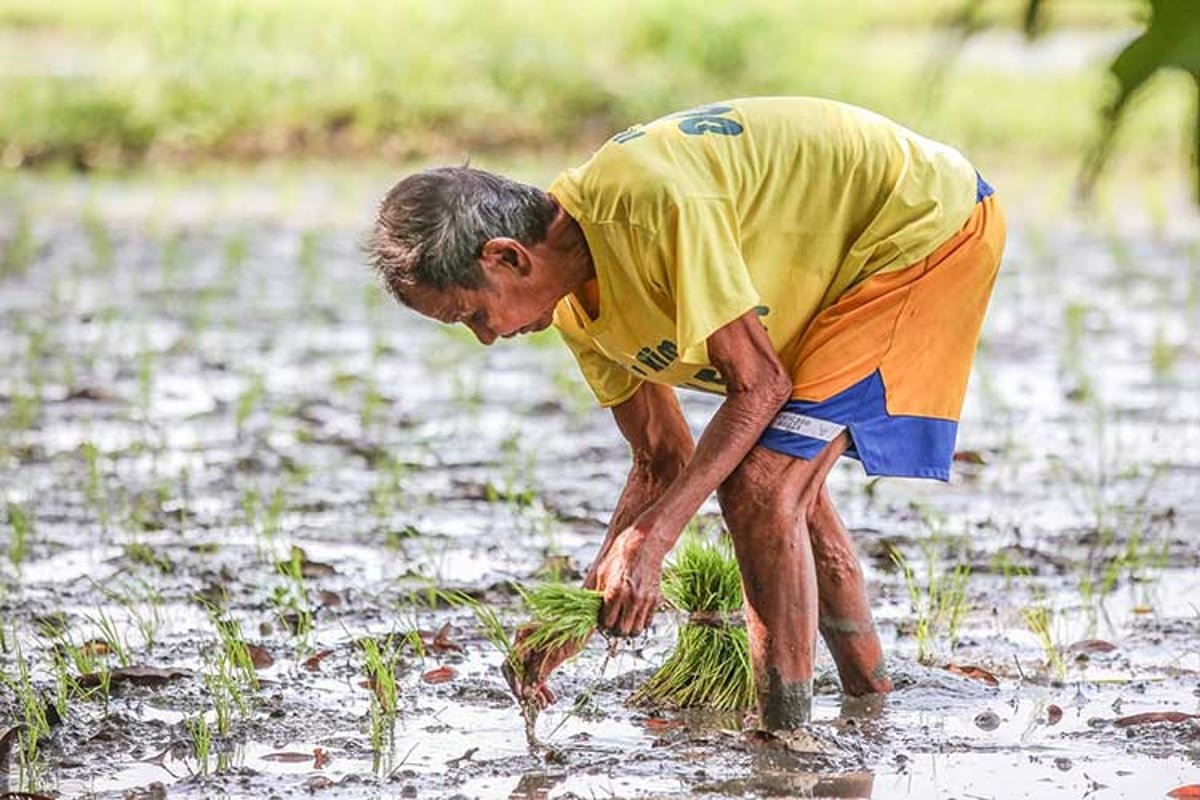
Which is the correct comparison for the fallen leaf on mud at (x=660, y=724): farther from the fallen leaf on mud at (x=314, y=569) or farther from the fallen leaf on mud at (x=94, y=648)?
the fallen leaf on mud at (x=314, y=569)

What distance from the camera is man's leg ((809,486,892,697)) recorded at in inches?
138

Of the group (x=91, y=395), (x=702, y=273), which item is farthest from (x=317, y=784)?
(x=91, y=395)

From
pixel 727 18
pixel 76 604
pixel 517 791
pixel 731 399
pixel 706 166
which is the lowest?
pixel 517 791

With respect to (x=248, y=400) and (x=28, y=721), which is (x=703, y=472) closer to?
(x=28, y=721)

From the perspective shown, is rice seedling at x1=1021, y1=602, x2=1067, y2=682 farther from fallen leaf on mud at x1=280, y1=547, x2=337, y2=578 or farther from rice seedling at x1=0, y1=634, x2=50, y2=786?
rice seedling at x1=0, y1=634, x2=50, y2=786

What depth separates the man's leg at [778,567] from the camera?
3.14 metres

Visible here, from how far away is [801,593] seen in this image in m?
3.22

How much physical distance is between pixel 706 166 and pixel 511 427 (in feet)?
11.0

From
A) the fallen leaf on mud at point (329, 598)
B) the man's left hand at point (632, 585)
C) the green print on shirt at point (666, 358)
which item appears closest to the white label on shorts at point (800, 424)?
the green print on shirt at point (666, 358)

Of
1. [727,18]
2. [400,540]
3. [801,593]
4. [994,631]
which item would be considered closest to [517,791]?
[801,593]

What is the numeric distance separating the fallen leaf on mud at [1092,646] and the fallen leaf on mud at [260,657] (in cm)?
158

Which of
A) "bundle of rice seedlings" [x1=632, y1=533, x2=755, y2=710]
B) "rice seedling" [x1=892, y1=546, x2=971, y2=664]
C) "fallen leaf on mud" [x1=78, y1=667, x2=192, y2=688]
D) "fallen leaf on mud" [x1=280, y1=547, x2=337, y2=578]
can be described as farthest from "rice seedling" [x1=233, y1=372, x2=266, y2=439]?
"bundle of rice seedlings" [x1=632, y1=533, x2=755, y2=710]

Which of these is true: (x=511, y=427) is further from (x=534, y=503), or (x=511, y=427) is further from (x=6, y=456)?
(x=6, y=456)

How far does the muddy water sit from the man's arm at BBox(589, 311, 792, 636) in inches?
12.7
